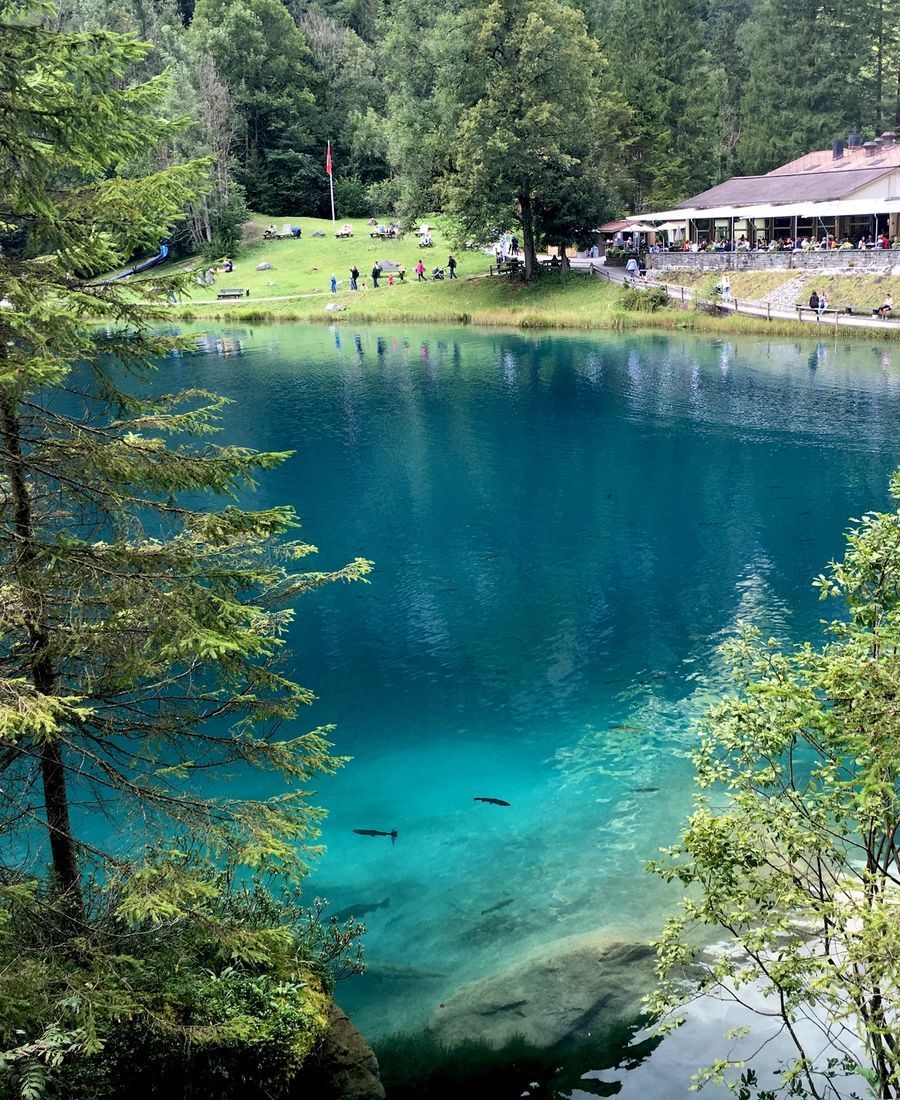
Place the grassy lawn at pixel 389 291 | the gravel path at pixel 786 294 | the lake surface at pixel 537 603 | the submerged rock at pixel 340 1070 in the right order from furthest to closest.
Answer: the grassy lawn at pixel 389 291 < the gravel path at pixel 786 294 < the lake surface at pixel 537 603 < the submerged rock at pixel 340 1070

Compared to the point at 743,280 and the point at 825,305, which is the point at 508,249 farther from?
the point at 825,305

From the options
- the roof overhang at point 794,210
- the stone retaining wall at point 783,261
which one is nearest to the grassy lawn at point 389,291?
the stone retaining wall at point 783,261

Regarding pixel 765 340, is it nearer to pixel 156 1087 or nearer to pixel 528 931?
pixel 528 931

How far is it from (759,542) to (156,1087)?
2066 cm

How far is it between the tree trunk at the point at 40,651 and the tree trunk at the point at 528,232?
191ft

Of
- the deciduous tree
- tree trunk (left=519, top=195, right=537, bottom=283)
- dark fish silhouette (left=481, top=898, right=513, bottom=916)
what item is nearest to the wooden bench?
tree trunk (left=519, top=195, right=537, bottom=283)

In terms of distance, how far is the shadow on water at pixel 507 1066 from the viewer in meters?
10.1

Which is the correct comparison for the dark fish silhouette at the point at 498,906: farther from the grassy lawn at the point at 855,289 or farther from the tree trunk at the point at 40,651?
the grassy lawn at the point at 855,289

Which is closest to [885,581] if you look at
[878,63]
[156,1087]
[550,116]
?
[156,1087]

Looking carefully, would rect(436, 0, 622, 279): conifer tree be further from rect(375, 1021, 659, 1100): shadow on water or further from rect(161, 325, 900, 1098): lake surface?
rect(375, 1021, 659, 1100): shadow on water

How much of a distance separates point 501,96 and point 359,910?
5666 centimetres

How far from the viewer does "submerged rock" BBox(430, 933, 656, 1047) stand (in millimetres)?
10828

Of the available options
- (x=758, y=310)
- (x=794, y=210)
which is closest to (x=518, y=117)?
(x=794, y=210)

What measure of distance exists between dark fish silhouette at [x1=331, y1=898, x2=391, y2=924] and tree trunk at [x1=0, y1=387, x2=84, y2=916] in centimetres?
480
